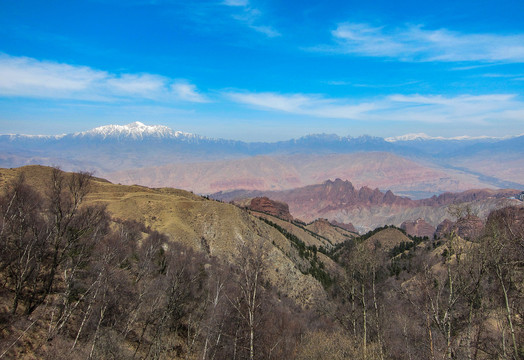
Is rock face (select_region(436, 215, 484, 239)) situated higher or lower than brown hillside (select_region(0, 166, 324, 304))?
higher

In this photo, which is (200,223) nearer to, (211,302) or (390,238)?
(211,302)

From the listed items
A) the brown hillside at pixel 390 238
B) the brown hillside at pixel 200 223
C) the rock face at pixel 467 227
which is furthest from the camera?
the brown hillside at pixel 390 238

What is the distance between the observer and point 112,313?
30.8 metres

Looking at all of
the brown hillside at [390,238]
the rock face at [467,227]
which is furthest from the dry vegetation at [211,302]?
the brown hillside at [390,238]

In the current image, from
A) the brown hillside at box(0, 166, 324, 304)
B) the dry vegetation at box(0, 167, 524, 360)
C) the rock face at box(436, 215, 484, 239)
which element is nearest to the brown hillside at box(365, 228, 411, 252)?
the brown hillside at box(0, 166, 324, 304)

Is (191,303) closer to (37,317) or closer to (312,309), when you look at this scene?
(37,317)

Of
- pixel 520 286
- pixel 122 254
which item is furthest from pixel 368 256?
pixel 122 254

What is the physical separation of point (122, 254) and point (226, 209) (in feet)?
161

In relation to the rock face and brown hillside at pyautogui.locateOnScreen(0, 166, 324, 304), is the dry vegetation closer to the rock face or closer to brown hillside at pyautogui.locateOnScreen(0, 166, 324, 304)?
the rock face

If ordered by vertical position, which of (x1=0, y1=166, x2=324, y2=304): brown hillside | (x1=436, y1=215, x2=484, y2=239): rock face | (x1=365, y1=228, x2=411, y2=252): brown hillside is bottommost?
(x1=365, y1=228, x2=411, y2=252): brown hillside

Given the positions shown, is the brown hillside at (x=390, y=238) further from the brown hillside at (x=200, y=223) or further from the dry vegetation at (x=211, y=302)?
the dry vegetation at (x=211, y=302)

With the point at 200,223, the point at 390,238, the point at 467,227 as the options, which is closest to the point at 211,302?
the point at 467,227

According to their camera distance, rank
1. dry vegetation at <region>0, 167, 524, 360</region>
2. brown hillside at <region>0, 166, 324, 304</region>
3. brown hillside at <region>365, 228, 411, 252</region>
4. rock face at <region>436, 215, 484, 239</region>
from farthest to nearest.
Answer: brown hillside at <region>365, 228, 411, 252</region> < brown hillside at <region>0, 166, 324, 304</region> < dry vegetation at <region>0, 167, 524, 360</region> < rock face at <region>436, 215, 484, 239</region>

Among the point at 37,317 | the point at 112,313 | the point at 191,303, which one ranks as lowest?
the point at 191,303
